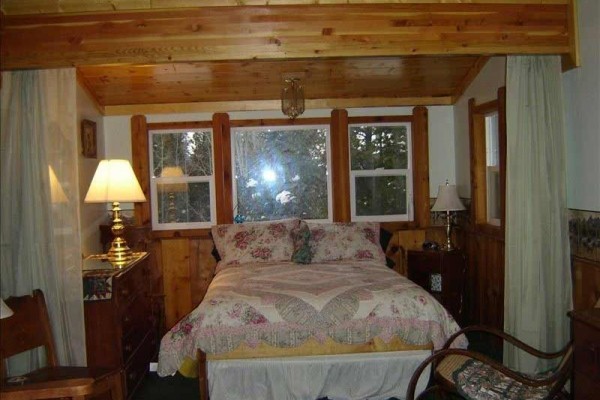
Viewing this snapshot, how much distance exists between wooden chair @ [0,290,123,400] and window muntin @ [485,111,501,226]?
11.0 ft

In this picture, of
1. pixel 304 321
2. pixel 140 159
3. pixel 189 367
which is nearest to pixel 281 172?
pixel 140 159

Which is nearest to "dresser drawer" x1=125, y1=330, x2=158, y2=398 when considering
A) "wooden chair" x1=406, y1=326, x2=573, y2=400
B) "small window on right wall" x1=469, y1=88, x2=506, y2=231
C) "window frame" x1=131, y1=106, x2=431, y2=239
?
"window frame" x1=131, y1=106, x2=431, y2=239

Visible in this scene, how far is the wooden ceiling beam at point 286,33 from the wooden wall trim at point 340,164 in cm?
183

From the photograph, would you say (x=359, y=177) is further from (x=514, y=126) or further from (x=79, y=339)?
(x=79, y=339)

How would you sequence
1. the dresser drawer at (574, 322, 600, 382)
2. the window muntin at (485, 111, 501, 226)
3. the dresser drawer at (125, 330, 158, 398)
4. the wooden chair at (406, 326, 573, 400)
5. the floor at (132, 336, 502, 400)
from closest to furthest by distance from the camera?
1. the dresser drawer at (574, 322, 600, 382)
2. the wooden chair at (406, 326, 573, 400)
3. the dresser drawer at (125, 330, 158, 398)
4. the floor at (132, 336, 502, 400)
5. the window muntin at (485, 111, 501, 226)

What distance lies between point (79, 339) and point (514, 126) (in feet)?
9.36

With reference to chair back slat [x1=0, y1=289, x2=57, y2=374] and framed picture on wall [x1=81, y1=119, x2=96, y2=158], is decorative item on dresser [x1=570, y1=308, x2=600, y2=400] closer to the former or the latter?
chair back slat [x1=0, y1=289, x2=57, y2=374]

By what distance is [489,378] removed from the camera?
8.22ft

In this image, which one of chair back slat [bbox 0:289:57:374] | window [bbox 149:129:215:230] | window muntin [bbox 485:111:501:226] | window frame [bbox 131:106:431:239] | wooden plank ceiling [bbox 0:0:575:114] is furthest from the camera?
window [bbox 149:129:215:230]

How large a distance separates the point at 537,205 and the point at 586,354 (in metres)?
1.11

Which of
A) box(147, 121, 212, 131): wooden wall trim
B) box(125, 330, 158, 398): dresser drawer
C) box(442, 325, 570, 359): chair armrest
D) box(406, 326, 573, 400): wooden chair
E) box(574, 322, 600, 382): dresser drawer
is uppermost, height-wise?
box(147, 121, 212, 131): wooden wall trim

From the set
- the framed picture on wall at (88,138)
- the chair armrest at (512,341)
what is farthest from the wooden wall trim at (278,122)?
the chair armrest at (512,341)

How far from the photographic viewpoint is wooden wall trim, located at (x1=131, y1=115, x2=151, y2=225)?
4742mm

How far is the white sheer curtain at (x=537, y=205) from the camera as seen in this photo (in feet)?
10.0
